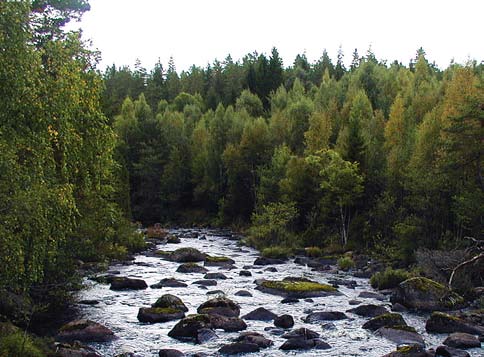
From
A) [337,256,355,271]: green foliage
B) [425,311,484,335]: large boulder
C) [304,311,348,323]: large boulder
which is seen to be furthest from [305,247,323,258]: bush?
[425,311,484,335]: large boulder

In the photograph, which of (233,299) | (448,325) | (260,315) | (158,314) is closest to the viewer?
(448,325)

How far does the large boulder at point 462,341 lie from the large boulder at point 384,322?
2.43m

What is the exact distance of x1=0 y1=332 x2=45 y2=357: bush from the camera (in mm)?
15261

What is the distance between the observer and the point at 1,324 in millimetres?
17125

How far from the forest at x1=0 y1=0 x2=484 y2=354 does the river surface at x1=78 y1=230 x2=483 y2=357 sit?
2399 mm

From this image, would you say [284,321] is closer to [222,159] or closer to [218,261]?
[218,261]

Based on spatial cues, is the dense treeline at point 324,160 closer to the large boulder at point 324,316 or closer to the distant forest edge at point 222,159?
the distant forest edge at point 222,159

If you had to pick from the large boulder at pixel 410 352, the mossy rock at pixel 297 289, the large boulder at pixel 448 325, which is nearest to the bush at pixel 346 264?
the mossy rock at pixel 297 289

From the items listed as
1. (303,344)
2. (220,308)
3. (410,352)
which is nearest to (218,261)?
(220,308)

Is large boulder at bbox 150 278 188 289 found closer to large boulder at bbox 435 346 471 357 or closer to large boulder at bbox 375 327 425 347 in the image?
large boulder at bbox 375 327 425 347

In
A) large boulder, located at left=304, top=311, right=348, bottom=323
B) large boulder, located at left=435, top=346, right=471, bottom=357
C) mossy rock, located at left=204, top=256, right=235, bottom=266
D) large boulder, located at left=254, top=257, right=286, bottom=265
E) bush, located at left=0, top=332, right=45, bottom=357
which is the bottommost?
large boulder, located at left=435, top=346, right=471, bottom=357

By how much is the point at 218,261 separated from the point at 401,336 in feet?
69.1

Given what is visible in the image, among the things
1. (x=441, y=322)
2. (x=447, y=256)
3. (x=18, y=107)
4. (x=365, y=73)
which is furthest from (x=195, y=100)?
(x=18, y=107)

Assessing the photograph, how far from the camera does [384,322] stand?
24.2 metres
